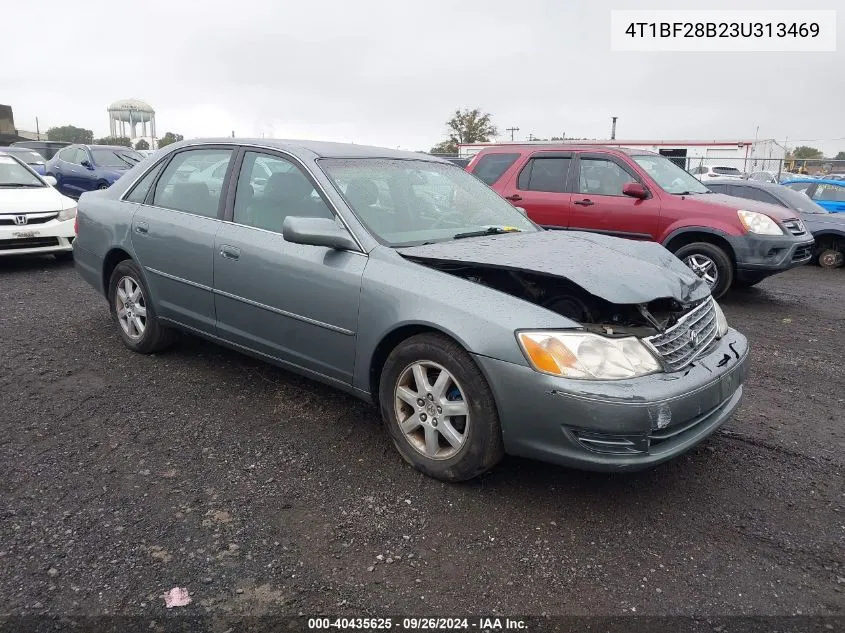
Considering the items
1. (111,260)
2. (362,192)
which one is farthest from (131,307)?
(362,192)

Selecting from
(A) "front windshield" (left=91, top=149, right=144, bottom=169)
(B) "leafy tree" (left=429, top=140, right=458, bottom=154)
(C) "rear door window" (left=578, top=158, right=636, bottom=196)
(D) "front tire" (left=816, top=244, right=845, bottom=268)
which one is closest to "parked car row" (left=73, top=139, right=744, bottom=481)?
(C) "rear door window" (left=578, top=158, right=636, bottom=196)

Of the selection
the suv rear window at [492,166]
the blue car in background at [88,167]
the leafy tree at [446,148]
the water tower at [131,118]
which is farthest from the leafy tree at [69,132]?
the suv rear window at [492,166]

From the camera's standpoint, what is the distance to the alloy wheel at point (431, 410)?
303 centimetres

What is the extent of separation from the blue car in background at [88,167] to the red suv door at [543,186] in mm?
9539

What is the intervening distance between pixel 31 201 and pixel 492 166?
5.90 meters

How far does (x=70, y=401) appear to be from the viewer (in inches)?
160

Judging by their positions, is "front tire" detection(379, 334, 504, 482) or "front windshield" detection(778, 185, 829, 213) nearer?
"front tire" detection(379, 334, 504, 482)

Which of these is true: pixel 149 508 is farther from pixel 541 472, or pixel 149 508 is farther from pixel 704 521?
pixel 704 521

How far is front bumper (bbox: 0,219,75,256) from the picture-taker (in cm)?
790

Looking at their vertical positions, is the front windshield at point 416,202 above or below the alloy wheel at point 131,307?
above

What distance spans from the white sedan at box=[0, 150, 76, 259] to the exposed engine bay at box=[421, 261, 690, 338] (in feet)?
20.3

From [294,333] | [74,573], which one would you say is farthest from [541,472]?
[74,573]

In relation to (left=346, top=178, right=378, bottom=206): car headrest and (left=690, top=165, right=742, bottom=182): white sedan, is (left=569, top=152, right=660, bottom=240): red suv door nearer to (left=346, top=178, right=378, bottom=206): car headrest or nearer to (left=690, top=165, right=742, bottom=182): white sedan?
(left=346, top=178, right=378, bottom=206): car headrest

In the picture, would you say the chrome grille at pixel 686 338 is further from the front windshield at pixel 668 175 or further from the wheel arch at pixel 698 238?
the front windshield at pixel 668 175
